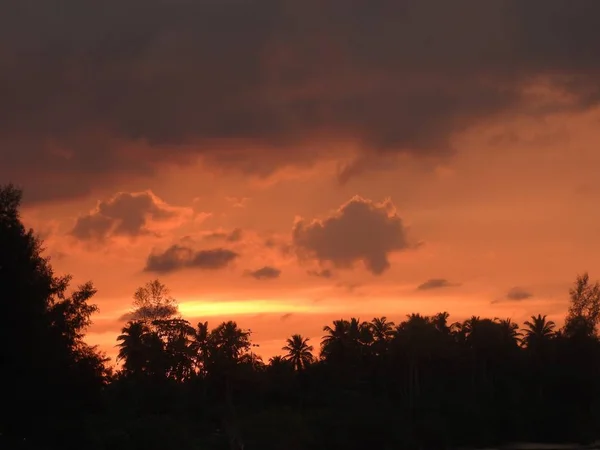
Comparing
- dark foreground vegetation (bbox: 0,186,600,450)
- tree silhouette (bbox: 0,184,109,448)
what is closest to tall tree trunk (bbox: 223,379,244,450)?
dark foreground vegetation (bbox: 0,186,600,450)

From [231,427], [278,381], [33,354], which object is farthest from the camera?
[278,381]

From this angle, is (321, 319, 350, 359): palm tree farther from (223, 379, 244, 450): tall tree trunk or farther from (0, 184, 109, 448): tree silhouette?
(0, 184, 109, 448): tree silhouette

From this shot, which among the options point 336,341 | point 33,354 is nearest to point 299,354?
point 336,341

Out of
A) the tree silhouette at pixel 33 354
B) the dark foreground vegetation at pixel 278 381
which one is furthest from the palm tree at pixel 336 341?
the tree silhouette at pixel 33 354

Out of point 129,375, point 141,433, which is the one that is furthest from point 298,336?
point 141,433

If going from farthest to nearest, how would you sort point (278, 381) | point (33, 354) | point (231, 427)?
point (278, 381) < point (231, 427) < point (33, 354)

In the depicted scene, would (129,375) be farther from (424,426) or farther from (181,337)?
(424,426)

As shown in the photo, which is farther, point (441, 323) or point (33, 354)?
point (441, 323)

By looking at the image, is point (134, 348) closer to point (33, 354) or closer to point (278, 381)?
point (278, 381)

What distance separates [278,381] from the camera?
329 feet

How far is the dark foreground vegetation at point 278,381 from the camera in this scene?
143ft

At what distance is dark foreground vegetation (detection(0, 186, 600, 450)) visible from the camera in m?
43.5

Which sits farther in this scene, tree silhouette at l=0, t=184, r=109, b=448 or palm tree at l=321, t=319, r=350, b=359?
palm tree at l=321, t=319, r=350, b=359

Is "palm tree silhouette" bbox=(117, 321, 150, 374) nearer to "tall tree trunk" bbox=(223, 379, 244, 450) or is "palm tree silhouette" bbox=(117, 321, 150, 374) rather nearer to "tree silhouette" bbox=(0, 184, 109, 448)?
"tall tree trunk" bbox=(223, 379, 244, 450)
